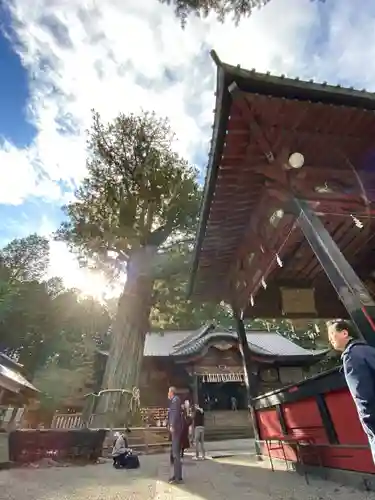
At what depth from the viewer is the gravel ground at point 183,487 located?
3.96 metres

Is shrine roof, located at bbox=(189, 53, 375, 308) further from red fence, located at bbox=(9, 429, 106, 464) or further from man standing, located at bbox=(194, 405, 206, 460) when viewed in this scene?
red fence, located at bbox=(9, 429, 106, 464)

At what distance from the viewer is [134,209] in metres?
13.6

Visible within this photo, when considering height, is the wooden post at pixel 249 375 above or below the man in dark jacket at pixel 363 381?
above

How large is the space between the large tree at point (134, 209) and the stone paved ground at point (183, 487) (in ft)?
22.7

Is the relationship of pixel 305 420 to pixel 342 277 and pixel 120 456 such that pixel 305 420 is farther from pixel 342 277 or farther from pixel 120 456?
pixel 120 456

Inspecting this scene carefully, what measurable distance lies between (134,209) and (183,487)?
10.6 m

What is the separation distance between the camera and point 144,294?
13898 mm

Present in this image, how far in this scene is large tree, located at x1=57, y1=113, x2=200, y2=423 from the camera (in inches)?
530

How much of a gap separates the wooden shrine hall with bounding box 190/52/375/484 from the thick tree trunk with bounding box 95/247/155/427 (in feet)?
21.8

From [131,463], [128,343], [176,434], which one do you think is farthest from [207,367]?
[176,434]

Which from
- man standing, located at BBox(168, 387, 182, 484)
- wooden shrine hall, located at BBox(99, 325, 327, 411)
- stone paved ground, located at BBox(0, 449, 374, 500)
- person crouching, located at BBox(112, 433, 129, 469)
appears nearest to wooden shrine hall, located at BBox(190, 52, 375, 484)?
stone paved ground, located at BBox(0, 449, 374, 500)

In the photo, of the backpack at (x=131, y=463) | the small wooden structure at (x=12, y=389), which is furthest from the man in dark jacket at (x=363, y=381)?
the small wooden structure at (x=12, y=389)

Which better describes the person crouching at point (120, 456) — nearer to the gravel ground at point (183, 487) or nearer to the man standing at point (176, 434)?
the gravel ground at point (183, 487)

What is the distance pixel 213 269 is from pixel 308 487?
4.31m
